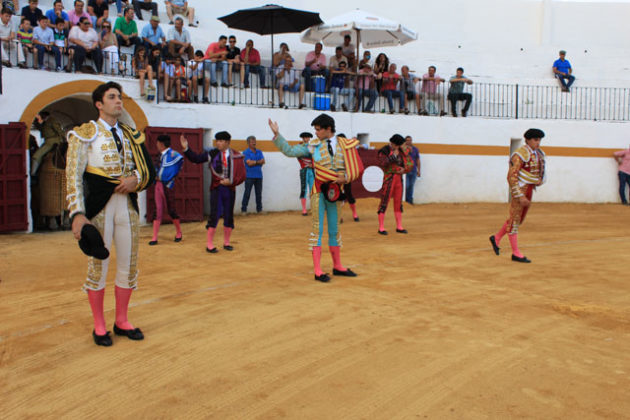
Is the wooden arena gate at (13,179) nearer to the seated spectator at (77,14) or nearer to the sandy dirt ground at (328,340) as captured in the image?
the sandy dirt ground at (328,340)

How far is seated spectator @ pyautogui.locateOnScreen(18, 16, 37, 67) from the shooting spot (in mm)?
11859

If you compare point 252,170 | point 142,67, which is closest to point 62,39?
point 142,67

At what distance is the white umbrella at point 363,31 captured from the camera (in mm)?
16562

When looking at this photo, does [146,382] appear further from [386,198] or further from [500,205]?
[500,205]

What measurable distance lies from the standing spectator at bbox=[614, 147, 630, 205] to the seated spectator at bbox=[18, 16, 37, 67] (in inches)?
635

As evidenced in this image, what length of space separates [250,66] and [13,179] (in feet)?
22.6

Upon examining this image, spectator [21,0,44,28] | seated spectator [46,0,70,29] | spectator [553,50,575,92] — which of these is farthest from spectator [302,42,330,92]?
spectator [553,50,575,92]

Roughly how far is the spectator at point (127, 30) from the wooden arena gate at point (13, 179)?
173 inches

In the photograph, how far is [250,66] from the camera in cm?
1572

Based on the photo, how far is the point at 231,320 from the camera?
16.7ft

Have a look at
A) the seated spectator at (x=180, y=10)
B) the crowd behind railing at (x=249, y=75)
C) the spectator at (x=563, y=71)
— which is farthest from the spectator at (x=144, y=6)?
the spectator at (x=563, y=71)

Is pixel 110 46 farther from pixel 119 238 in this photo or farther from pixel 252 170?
pixel 119 238

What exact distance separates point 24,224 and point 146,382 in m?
8.80

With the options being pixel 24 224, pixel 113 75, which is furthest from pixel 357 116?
pixel 24 224
